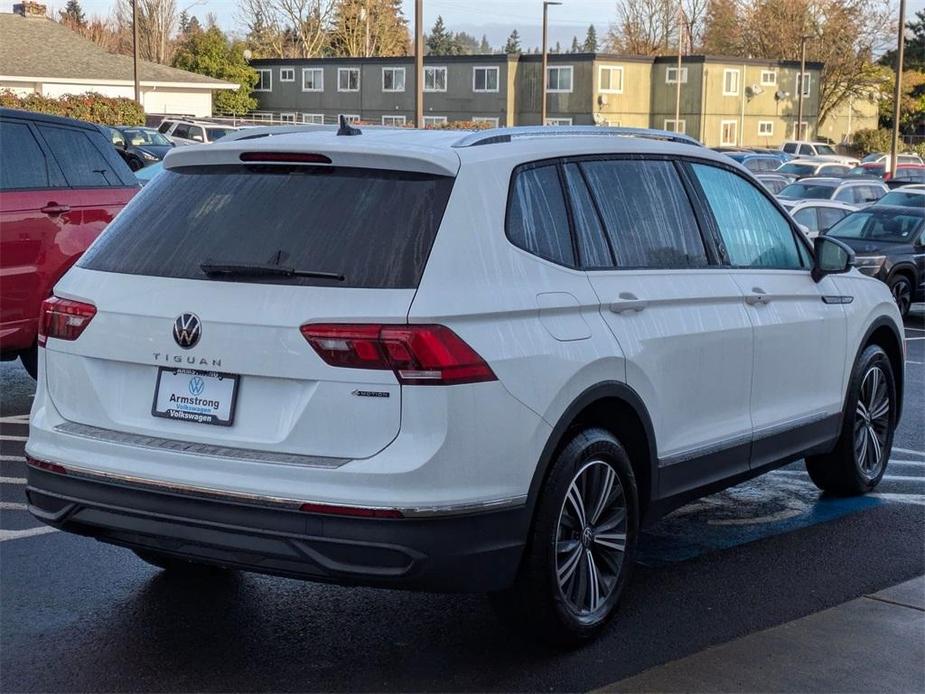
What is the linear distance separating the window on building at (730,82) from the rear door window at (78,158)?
212 ft

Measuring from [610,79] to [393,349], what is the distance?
66.9m

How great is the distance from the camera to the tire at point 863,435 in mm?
7258

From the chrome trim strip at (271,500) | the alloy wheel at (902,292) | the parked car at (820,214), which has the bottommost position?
the alloy wheel at (902,292)

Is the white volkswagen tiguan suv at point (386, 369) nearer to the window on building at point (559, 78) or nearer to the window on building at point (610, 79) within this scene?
the window on building at point (610, 79)

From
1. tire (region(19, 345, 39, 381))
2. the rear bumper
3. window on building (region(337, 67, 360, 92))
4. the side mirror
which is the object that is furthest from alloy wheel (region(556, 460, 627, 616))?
window on building (region(337, 67, 360, 92))

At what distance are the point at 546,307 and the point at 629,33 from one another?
325ft

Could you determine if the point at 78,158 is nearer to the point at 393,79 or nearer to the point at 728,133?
the point at 728,133

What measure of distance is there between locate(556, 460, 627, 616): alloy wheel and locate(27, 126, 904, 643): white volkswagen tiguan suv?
13 mm

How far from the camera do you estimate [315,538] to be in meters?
4.22

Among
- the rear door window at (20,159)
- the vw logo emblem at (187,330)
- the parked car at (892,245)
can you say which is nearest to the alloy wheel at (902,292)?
the parked car at (892,245)

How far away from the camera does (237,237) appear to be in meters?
4.61

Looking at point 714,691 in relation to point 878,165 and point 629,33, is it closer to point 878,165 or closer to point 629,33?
point 878,165

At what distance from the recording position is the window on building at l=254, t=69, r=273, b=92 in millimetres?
82400

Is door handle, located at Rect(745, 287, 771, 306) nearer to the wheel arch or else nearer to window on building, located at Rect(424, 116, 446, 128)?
the wheel arch
